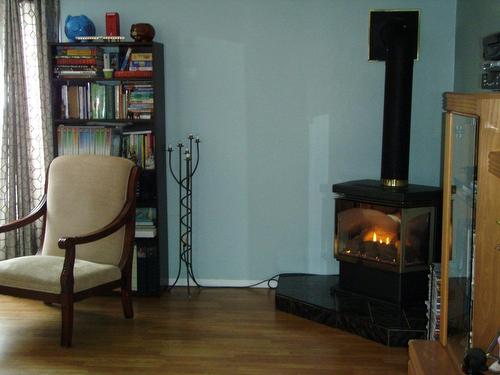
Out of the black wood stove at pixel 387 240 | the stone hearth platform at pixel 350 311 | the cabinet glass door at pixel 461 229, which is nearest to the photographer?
the cabinet glass door at pixel 461 229

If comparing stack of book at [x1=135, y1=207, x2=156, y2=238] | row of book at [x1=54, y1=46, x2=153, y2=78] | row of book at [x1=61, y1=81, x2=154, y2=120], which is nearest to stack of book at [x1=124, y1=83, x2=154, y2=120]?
row of book at [x1=61, y1=81, x2=154, y2=120]

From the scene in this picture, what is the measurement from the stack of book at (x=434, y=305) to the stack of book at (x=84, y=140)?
2.37 metres

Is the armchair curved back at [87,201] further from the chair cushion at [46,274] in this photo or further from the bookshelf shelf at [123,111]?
the bookshelf shelf at [123,111]

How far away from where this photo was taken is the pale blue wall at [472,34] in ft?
13.4

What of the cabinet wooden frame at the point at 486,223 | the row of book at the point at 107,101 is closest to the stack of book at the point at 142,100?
the row of book at the point at 107,101

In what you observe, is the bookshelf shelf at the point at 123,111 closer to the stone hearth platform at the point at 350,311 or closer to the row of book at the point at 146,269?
the row of book at the point at 146,269

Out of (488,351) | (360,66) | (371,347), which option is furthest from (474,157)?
(360,66)

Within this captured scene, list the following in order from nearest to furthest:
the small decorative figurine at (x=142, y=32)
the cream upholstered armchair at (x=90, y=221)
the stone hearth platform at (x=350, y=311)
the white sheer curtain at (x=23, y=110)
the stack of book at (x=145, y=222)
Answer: the stone hearth platform at (x=350, y=311)
the cream upholstered armchair at (x=90, y=221)
the small decorative figurine at (x=142, y=32)
the stack of book at (x=145, y=222)
the white sheer curtain at (x=23, y=110)

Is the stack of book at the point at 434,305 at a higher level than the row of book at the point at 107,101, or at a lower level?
lower

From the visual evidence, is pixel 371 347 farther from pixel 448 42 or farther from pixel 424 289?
pixel 448 42

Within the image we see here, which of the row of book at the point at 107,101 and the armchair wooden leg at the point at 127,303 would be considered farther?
the row of book at the point at 107,101

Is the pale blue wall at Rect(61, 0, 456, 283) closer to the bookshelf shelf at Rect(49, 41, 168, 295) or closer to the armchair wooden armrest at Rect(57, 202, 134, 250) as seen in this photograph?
the bookshelf shelf at Rect(49, 41, 168, 295)

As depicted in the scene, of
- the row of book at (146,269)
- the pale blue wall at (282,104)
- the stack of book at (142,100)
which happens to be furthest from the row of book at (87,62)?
the row of book at (146,269)

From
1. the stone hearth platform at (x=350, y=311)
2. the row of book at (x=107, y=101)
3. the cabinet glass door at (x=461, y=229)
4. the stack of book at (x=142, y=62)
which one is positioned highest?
the stack of book at (x=142, y=62)
